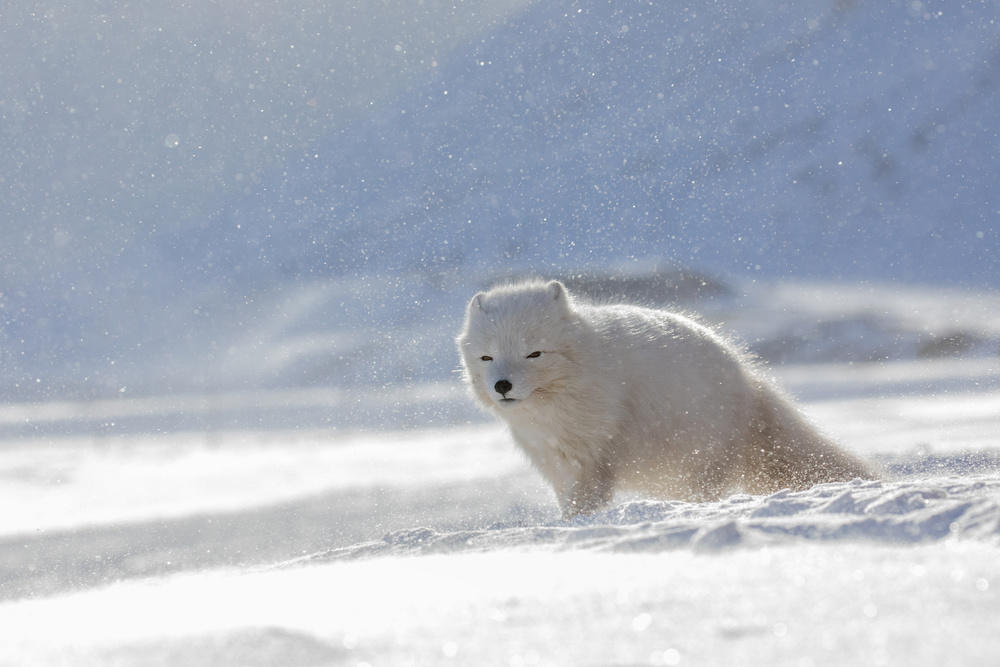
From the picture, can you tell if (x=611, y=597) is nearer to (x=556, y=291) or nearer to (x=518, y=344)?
(x=518, y=344)

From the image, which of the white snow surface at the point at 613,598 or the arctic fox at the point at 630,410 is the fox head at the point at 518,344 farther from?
the white snow surface at the point at 613,598

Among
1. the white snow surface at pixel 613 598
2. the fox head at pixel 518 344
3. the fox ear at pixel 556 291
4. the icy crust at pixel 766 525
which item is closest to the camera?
the white snow surface at pixel 613 598

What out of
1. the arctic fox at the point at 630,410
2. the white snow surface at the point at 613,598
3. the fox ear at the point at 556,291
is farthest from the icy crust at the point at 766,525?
the fox ear at the point at 556,291

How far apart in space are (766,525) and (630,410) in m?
2.35

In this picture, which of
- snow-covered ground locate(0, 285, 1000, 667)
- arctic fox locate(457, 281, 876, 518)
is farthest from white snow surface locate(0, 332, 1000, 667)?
arctic fox locate(457, 281, 876, 518)

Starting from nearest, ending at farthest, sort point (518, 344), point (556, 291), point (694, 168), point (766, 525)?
point (766, 525)
point (518, 344)
point (556, 291)
point (694, 168)

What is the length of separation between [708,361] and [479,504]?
9.75 ft

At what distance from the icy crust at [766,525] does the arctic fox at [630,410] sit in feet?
4.29

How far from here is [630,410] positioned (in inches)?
189

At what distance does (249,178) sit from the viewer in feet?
239

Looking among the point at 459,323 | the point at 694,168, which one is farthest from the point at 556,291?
the point at 694,168

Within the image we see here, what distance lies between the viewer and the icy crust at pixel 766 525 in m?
2.27

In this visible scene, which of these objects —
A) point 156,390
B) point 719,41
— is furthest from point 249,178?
point 719,41

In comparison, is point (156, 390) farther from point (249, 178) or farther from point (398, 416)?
point (249, 178)
